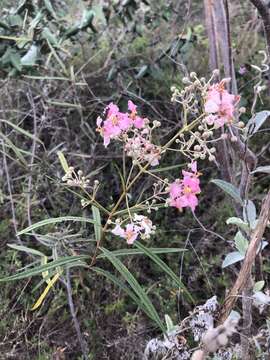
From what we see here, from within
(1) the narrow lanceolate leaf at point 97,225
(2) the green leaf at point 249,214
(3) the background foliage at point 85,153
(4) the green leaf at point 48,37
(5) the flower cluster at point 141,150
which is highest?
(5) the flower cluster at point 141,150

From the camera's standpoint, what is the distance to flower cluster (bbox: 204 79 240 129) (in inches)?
35.8

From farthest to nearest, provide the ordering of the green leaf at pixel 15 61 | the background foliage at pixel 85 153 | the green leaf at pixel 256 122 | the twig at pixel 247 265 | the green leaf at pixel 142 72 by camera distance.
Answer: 1. the green leaf at pixel 142 72
2. the green leaf at pixel 15 61
3. the background foliage at pixel 85 153
4. the green leaf at pixel 256 122
5. the twig at pixel 247 265

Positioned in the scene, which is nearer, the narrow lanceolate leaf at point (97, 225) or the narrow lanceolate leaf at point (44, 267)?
the narrow lanceolate leaf at point (44, 267)

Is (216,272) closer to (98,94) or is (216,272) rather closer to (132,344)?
(132,344)

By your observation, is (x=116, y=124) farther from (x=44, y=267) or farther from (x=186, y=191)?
(x=44, y=267)

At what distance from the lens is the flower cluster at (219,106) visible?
2.99 ft

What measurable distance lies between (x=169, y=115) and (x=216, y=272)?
0.62 meters

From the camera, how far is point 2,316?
1.52m

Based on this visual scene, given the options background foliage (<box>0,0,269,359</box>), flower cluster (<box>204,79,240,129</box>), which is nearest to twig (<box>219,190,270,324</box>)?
flower cluster (<box>204,79,240,129</box>)

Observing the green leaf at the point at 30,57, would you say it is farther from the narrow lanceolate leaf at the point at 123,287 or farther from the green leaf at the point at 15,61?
the narrow lanceolate leaf at the point at 123,287

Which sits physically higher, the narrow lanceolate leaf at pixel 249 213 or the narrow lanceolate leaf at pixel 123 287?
the narrow lanceolate leaf at pixel 249 213

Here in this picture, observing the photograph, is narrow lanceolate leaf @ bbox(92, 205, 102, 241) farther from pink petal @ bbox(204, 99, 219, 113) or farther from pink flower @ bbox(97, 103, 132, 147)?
pink petal @ bbox(204, 99, 219, 113)

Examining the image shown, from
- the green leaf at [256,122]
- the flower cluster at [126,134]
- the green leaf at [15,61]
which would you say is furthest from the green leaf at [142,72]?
the flower cluster at [126,134]

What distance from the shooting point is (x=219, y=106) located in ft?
3.01
